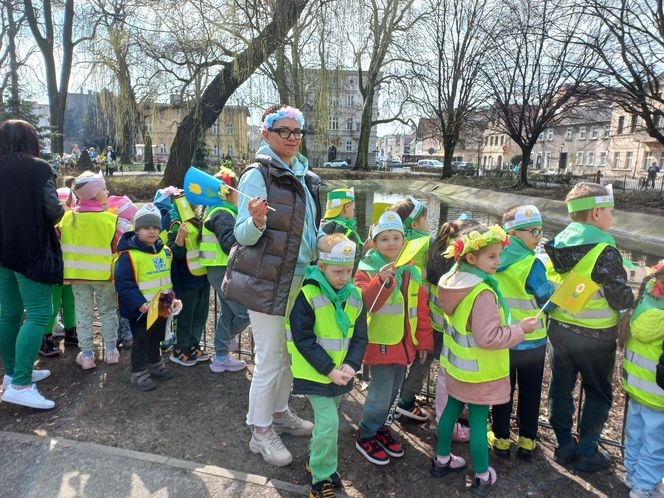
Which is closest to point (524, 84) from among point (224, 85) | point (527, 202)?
point (527, 202)

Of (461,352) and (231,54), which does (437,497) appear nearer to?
(461,352)

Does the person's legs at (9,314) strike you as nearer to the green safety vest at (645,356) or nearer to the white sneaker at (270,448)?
the white sneaker at (270,448)

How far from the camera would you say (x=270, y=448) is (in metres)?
2.88

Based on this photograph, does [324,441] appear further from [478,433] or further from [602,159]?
[602,159]

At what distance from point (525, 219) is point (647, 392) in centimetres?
115

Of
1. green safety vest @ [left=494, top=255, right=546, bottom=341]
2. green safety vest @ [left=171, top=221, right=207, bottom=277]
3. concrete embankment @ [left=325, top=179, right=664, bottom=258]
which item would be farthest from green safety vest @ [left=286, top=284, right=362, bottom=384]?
concrete embankment @ [left=325, top=179, right=664, bottom=258]

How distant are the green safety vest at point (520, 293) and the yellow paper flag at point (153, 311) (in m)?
2.46

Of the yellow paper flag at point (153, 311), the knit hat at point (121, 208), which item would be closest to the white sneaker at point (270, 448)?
the yellow paper flag at point (153, 311)

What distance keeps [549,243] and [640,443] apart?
1.24 m

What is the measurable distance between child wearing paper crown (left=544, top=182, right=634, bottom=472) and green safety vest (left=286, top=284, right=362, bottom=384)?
4.52 feet

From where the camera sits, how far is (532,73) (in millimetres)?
26781

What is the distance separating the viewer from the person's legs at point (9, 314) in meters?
3.41

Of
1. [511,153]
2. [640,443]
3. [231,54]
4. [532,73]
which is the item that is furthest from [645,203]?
[511,153]

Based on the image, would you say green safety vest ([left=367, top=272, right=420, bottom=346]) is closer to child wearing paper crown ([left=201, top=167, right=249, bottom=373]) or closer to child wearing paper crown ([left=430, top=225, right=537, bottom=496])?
child wearing paper crown ([left=430, top=225, right=537, bottom=496])
